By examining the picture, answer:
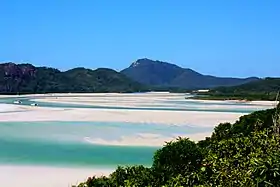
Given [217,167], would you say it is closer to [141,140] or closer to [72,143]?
[72,143]

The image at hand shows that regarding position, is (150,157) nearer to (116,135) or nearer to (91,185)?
(116,135)

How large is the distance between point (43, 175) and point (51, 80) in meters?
140

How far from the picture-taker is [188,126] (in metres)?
33.8

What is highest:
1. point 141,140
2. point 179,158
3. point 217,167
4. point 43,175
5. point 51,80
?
point 51,80

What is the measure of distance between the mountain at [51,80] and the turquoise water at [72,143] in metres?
102

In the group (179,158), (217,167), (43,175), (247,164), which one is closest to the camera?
(247,164)

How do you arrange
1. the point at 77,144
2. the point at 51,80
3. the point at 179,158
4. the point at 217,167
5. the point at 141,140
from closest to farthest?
1. the point at 217,167
2. the point at 179,158
3. the point at 77,144
4. the point at 141,140
5. the point at 51,80

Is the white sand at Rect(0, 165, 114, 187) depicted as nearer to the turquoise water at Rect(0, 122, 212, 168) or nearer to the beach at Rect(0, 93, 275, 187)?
the beach at Rect(0, 93, 275, 187)

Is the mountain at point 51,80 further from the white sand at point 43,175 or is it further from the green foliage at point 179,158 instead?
the green foliage at point 179,158

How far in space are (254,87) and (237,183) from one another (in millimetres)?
126085

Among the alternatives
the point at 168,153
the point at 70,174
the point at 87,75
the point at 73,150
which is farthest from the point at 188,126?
the point at 87,75

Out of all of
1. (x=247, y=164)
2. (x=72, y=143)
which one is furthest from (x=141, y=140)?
(x=247, y=164)

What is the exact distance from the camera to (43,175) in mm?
15711

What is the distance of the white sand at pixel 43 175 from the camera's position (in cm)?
1460
